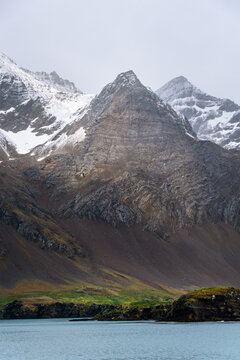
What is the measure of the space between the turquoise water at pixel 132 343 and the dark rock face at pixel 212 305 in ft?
9.31

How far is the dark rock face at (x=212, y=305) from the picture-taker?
12344 centimetres

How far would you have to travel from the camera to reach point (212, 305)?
12525cm

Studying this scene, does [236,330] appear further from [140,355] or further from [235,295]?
[140,355]

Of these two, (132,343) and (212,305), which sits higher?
(212,305)

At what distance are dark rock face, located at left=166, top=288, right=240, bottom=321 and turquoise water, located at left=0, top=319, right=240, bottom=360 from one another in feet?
9.31

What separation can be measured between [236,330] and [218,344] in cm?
1992

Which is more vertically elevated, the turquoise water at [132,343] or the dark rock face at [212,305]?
the dark rock face at [212,305]

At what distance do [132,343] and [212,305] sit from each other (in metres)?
29.9

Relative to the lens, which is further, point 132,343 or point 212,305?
point 212,305

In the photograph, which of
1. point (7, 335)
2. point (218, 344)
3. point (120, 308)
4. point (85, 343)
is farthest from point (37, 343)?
point (120, 308)

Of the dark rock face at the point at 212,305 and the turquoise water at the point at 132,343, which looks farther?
the dark rock face at the point at 212,305

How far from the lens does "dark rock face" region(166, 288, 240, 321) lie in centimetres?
12344

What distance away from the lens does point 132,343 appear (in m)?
102

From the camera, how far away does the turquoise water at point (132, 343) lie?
85062 mm
